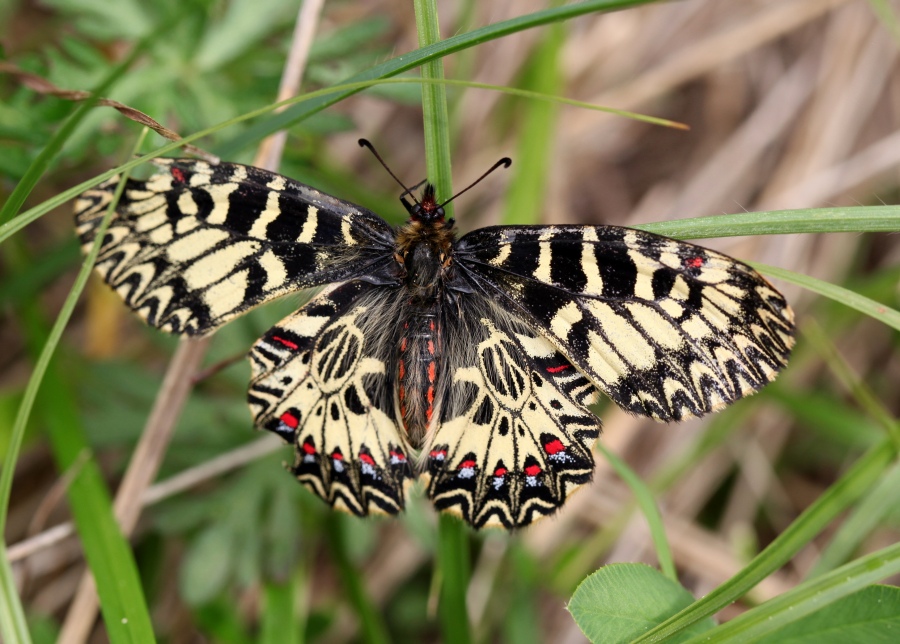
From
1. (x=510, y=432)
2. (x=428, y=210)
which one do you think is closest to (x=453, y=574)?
(x=510, y=432)

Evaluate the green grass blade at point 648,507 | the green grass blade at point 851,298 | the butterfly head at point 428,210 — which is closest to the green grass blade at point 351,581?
the green grass blade at point 648,507

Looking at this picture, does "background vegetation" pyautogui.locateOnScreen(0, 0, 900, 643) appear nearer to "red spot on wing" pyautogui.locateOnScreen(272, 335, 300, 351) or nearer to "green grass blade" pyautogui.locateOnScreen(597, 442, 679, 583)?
"green grass blade" pyautogui.locateOnScreen(597, 442, 679, 583)

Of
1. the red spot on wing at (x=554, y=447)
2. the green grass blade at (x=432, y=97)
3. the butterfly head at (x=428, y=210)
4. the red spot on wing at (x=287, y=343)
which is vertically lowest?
the red spot on wing at (x=554, y=447)

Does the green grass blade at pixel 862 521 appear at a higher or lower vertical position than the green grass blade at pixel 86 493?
lower

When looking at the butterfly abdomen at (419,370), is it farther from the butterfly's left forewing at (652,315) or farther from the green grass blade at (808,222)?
the green grass blade at (808,222)

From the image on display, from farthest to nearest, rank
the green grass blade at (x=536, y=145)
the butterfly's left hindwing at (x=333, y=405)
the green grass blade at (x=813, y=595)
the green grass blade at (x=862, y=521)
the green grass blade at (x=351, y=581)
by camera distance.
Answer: the green grass blade at (x=536, y=145) → the green grass blade at (x=351, y=581) → the green grass blade at (x=862, y=521) → the butterfly's left hindwing at (x=333, y=405) → the green grass blade at (x=813, y=595)

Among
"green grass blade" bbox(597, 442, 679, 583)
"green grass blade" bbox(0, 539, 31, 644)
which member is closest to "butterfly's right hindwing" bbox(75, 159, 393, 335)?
"green grass blade" bbox(0, 539, 31, 644)

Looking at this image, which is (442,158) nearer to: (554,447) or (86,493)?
(554,447)

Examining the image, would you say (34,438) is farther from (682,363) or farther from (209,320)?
(682,363)

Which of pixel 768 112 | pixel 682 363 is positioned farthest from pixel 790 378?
pixel 682 363
